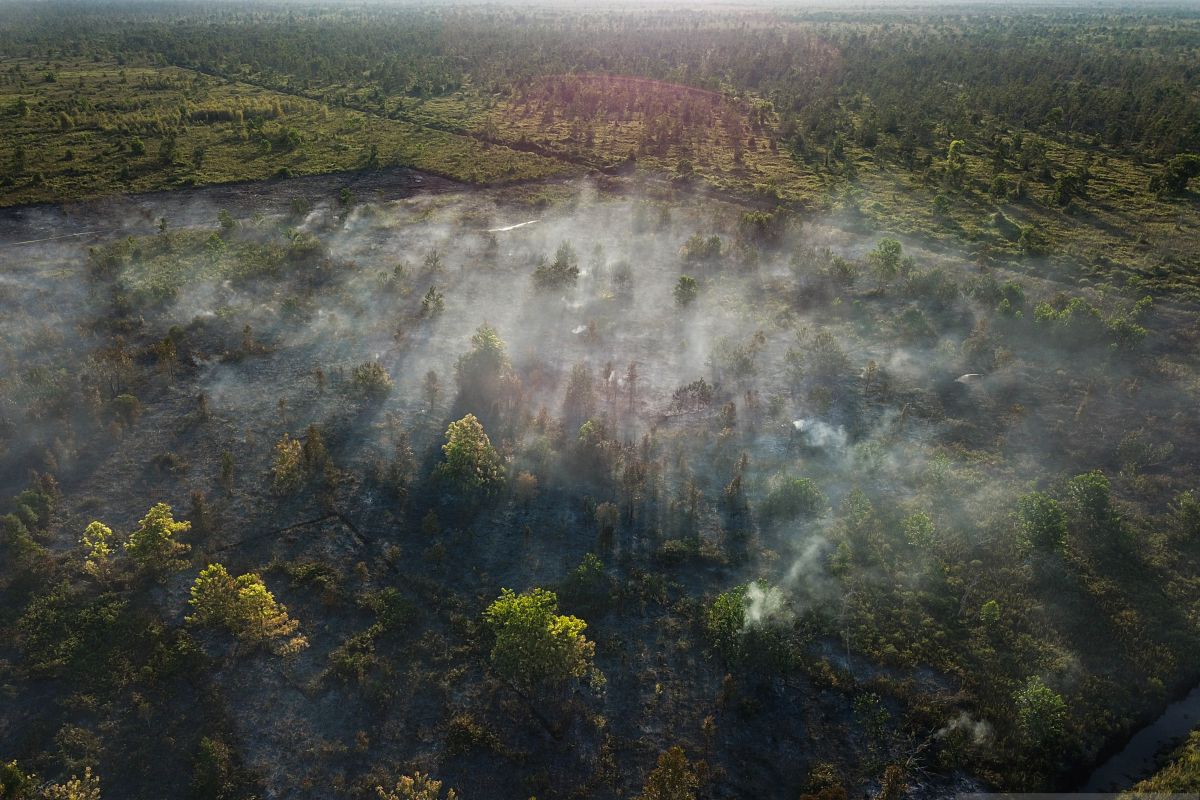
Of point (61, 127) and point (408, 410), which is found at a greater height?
point (61, 127)

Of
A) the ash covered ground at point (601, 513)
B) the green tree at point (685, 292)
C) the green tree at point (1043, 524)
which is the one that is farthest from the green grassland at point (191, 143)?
the green tree at point (1043, 524)

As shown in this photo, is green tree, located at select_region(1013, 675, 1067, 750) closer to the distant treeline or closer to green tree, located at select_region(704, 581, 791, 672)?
green tree, located at select_region(704, 581, 791, 672)

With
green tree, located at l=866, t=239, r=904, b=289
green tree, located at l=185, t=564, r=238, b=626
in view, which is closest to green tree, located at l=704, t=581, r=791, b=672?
green tree, located at l=185, t=564, r=238, b=626

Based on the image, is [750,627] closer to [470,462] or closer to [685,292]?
[470,462]

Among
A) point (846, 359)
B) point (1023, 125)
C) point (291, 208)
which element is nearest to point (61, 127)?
point (291, 208)

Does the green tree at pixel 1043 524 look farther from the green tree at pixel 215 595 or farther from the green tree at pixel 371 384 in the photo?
the green tree at pixel 371 384

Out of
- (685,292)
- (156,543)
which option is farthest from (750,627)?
(685,292)

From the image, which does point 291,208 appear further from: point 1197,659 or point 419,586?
point 1197,659
